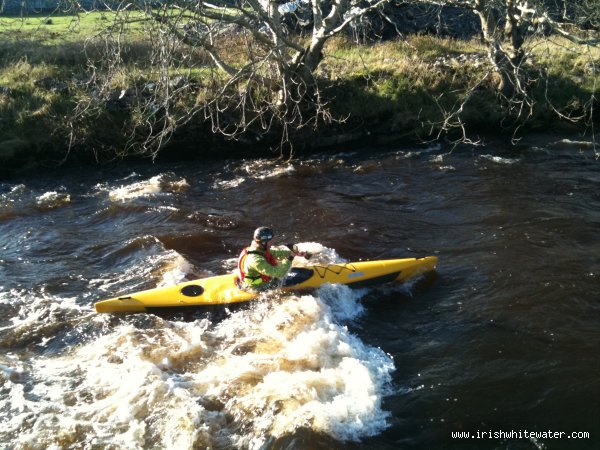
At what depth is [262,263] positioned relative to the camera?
6.65 meters

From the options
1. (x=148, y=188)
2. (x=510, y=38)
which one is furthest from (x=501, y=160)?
(x=148, y=188)

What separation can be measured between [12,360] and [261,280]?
277 cm

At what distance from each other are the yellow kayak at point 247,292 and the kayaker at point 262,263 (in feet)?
0.47

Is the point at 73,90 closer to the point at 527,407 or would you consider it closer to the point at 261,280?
the point at 261,280

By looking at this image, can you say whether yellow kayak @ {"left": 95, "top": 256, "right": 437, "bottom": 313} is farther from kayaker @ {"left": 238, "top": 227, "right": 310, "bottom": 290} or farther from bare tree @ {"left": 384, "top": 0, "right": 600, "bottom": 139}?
bare tree @ {"left": 384, "top": 0, "right": 600, "bottom": 139}

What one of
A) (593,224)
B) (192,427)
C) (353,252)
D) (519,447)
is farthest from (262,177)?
(519,447)

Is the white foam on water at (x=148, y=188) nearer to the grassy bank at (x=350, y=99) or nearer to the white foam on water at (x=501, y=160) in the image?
the grassy bank at (x=350, y=99)

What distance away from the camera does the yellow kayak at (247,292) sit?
6.57 m

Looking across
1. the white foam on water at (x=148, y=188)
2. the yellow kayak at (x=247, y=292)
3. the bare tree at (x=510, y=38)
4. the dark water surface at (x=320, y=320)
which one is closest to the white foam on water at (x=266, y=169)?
the dark water surface at (x=320, y=320)

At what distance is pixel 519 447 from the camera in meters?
4.40

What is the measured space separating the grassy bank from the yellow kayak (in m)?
4.85

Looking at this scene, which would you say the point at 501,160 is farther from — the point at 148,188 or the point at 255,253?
the point at 148,188

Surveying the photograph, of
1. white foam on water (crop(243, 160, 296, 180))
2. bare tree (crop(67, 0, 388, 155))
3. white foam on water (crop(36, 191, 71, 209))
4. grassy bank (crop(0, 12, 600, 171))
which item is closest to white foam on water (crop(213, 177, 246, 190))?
white foam on water (crop(243, 160, 296, 180))

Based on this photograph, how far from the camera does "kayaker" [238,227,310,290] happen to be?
6637 millimetres
